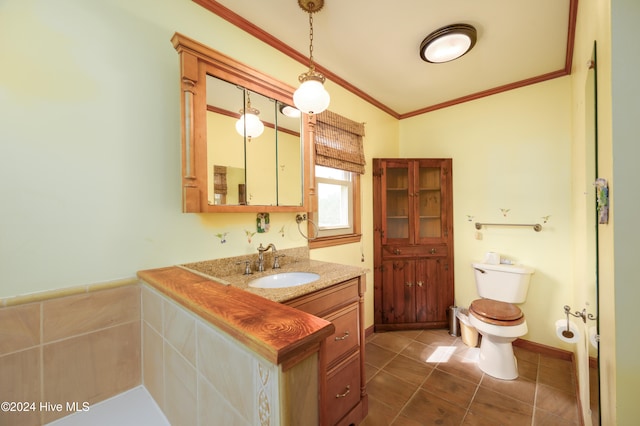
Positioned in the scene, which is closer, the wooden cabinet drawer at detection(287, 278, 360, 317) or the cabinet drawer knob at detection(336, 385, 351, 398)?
the wooden cabinet drawer at detection(287, 278, 360, 317)

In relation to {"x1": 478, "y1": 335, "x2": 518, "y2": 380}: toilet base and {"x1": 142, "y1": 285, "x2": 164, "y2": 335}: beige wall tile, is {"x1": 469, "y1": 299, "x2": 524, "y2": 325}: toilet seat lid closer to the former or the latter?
{"x1": 478, "y1": 335, "x2": 518, "y2": 380}: toilet base

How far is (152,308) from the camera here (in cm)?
104

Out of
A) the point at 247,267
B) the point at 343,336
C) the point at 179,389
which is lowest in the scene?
the point at 343,336

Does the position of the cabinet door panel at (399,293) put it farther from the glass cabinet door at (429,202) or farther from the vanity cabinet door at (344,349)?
the vanity cabinet door at (344,349)

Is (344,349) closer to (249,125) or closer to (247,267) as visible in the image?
(247,267)

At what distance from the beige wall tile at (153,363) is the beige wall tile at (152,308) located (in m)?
0.03

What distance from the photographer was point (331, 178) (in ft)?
7.49

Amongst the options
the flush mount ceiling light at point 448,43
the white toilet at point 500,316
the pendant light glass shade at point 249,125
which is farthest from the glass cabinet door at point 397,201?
the pendant light glass shade at point 249,125

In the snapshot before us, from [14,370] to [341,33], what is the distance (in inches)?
92.5

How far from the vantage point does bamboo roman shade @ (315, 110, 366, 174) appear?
1979 millimetres

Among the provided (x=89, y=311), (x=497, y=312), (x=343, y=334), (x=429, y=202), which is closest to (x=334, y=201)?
(x=429, y=202)

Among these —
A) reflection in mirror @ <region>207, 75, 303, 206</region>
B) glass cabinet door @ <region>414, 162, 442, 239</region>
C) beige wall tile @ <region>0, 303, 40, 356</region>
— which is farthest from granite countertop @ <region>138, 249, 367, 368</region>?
glass cabinet door @ <region>414, 162, 442, 239</region>

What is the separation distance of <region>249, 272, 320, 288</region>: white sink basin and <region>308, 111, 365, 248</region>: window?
1.54ft

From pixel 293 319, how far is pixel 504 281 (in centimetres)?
236
